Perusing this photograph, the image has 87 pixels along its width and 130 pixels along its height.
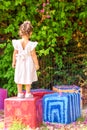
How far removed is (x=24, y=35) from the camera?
680 centimetres

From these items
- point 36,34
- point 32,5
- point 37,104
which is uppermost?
point 32,5

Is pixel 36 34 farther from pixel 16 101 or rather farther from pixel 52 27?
pixel 16 101

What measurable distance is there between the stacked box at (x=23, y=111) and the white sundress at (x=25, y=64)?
35 cm

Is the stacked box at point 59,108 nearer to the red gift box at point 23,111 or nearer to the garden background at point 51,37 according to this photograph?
the red gift box at point 23,111

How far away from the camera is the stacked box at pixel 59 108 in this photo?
705 cm

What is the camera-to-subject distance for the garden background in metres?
8.92

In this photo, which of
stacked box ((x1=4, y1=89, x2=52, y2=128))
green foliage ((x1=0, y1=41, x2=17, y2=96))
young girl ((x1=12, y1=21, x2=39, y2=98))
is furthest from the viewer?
green foliage ((x1=0, y1=41, x2=17, y2=96))

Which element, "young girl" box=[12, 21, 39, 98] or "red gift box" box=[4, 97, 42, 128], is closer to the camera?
"red gift box" box=[4, 97, 42, 128]

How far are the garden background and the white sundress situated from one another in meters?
1.99

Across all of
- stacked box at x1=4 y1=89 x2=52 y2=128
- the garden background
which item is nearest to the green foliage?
the garden background

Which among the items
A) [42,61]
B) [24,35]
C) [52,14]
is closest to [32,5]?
[52,14]

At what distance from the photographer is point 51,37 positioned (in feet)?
29.1

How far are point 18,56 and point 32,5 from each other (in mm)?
2441

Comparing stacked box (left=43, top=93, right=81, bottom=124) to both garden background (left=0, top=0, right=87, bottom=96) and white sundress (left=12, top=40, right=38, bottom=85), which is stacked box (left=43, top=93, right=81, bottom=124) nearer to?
white sundress (left=12, top=40, right=38, bottom=85)
